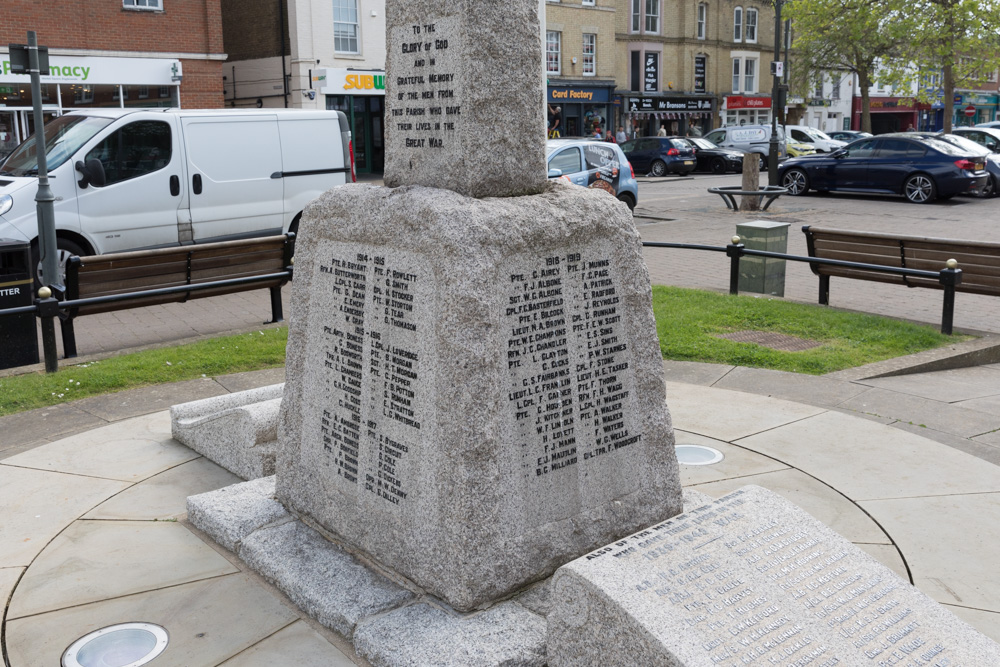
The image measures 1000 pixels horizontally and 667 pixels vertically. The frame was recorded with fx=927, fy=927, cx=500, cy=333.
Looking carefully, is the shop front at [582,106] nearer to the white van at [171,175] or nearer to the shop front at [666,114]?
the shop front at [666,114]

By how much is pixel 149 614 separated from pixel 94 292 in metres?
5.61

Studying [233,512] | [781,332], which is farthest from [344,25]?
[233,512]

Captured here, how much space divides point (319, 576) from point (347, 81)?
28.4 meters

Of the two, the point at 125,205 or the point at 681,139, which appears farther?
the point at 681,139

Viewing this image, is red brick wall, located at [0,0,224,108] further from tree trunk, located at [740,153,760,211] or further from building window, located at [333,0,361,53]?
tree trunk, located at [740,153,760,211]

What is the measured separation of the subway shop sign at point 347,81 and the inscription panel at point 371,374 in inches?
1056

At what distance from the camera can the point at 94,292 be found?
8797 mm

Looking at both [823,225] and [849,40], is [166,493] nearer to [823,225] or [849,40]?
[823,225]

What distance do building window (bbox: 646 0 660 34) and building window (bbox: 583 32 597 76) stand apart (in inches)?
184

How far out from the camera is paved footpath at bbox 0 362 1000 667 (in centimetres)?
389

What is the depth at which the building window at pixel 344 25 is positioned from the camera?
98.3 feet

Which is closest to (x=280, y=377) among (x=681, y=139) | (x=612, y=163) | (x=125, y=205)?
(x=125, y=205)

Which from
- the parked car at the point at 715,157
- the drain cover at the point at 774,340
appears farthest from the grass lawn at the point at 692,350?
the parked car at the point at 715,157

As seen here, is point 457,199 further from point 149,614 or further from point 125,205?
point 125,205
